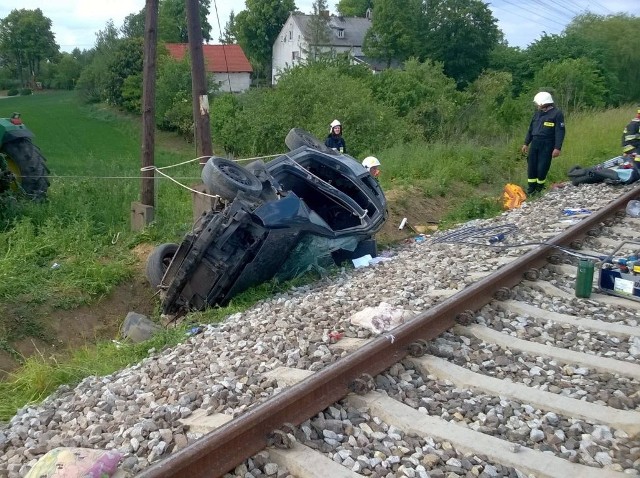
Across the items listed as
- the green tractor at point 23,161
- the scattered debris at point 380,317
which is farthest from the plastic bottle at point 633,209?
the green tractor at point 23,161

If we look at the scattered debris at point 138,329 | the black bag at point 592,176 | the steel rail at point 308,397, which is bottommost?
the scattered debris at point 138,329

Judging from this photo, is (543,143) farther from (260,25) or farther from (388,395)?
(260,25)

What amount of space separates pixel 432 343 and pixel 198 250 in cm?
257

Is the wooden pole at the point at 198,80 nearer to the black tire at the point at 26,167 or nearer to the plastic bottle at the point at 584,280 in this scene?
the black tire at the point at 26,167

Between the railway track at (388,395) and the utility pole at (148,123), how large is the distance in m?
4.33

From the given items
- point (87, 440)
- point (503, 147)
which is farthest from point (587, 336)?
point (503, 147)

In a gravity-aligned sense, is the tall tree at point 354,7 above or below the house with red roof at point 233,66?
above

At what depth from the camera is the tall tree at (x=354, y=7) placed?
105 m

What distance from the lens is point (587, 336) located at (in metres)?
4.66

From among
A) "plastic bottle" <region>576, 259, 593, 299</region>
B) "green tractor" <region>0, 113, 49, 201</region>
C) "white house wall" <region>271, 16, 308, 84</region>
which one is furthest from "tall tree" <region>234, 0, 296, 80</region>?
"plastic bottle" <region>576, 259, 593, 299</region>

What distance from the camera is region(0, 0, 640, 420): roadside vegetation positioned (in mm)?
6734

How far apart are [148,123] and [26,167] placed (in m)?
1.81

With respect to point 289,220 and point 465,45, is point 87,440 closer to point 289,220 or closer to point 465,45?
point 289,220

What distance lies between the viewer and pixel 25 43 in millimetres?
103062
